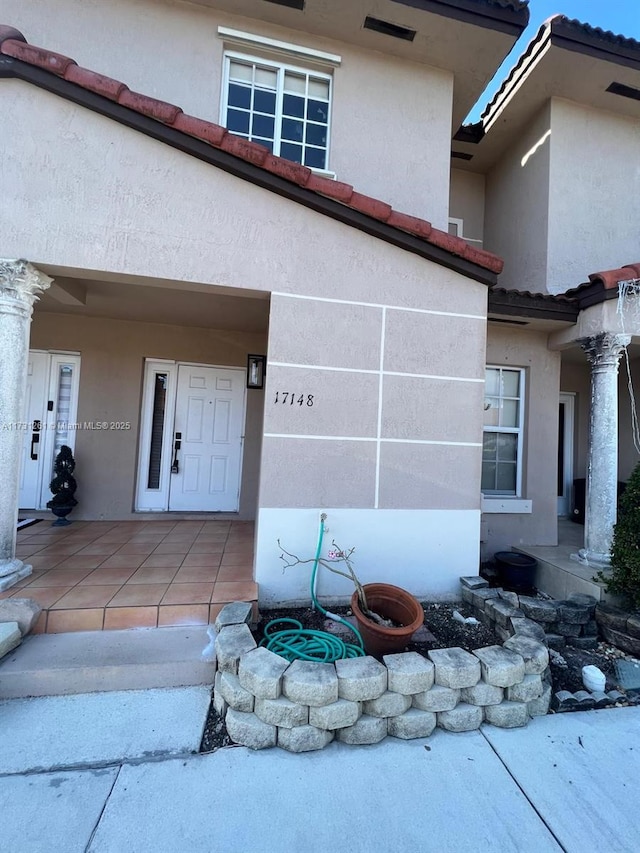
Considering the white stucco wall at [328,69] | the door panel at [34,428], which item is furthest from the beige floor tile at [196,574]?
the white stucco wall at [328,69]

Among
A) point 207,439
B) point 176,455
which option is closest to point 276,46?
point 207,439

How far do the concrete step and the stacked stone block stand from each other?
2509 mm

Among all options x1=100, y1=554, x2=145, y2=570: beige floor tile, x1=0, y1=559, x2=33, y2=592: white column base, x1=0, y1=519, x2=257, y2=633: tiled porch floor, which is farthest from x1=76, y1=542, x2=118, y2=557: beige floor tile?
x1=0, y1=559, x2=33, y2=592: white column base

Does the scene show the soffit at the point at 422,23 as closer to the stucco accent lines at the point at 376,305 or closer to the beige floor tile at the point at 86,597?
the stucco accent lines at the point at 376,305

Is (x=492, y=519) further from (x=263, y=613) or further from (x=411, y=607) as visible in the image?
(x=263, y=613)

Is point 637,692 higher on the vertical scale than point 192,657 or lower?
lower

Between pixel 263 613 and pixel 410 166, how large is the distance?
579 cm

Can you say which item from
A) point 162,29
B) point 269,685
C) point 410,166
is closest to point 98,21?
point 162,29

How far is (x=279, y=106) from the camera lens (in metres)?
5.04

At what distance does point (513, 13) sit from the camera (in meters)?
4.68

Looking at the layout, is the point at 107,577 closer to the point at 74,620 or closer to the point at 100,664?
the point at 74,620

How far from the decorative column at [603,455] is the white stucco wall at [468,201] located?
3.73 meters

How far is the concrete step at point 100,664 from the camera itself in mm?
2557

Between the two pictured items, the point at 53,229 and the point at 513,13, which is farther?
the point at 513,13
